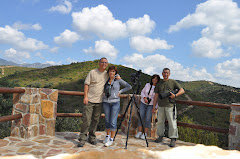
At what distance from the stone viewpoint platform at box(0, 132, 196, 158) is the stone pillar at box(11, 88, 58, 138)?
0.19 m

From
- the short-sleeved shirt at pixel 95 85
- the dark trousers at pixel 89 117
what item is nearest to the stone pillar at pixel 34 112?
the dark trousers at pixel 89 117

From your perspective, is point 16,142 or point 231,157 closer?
point 231,157

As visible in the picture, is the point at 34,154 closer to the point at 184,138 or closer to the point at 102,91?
the point at 102,91

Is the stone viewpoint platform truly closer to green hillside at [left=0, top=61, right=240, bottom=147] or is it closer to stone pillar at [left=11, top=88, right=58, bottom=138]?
stone pillar at [left=11, top=88, right=58, bottom=138]

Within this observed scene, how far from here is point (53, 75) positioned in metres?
32.9

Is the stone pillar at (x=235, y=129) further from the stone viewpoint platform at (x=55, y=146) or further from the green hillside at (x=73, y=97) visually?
the green hillside at (x=73, y=97)

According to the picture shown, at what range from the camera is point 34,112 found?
5105mm

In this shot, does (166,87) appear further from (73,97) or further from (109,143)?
(73,97)

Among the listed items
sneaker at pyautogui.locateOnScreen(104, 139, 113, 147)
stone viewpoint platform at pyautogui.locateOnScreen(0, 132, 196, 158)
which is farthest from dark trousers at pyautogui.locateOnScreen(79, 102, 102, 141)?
sneaker at pyautogui.locateOnScreen(104, 139, 113, 147)

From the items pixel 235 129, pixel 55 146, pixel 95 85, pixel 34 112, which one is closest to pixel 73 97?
pixel 34 112

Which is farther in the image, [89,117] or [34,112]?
[34,112]

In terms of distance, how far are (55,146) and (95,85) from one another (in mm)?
1645

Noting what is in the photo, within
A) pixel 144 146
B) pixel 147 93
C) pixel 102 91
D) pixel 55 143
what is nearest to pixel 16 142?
pixel 55 143

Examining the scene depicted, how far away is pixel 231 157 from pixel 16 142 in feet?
15.9
